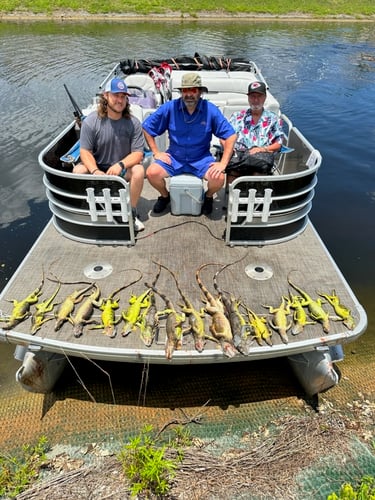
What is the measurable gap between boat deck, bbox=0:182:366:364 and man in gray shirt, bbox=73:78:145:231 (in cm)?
83

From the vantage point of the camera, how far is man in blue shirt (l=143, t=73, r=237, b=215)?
4.72 m

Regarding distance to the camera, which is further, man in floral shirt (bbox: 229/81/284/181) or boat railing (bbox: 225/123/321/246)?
man in floral shirt (bbox: 229/81/284/181)

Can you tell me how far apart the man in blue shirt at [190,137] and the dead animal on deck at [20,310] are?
6.83 ft

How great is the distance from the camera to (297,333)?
3422 millimetres

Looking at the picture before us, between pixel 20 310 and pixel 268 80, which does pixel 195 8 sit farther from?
pixel 20 310

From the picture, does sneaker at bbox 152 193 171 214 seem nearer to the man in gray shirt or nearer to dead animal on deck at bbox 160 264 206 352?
the man in gray shirt

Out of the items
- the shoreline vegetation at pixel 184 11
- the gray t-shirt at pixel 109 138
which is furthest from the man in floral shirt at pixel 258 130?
the shoreline vegetation at pixel 184 11

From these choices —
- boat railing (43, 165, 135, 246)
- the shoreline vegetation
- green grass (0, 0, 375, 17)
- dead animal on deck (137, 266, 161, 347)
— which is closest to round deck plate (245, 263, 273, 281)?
dead animal on deck (137, 266, 161, 347)

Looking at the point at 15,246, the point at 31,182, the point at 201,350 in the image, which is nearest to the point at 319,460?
the point at 201,350

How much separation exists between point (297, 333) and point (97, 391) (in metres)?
2.21

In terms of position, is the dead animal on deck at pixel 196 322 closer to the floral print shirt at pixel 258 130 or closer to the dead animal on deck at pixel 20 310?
the dead animal on deck at pixel 20 310

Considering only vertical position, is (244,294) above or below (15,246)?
above

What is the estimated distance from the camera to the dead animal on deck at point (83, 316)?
339 cm

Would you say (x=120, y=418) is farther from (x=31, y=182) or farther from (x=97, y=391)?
(x=31, y=182)
